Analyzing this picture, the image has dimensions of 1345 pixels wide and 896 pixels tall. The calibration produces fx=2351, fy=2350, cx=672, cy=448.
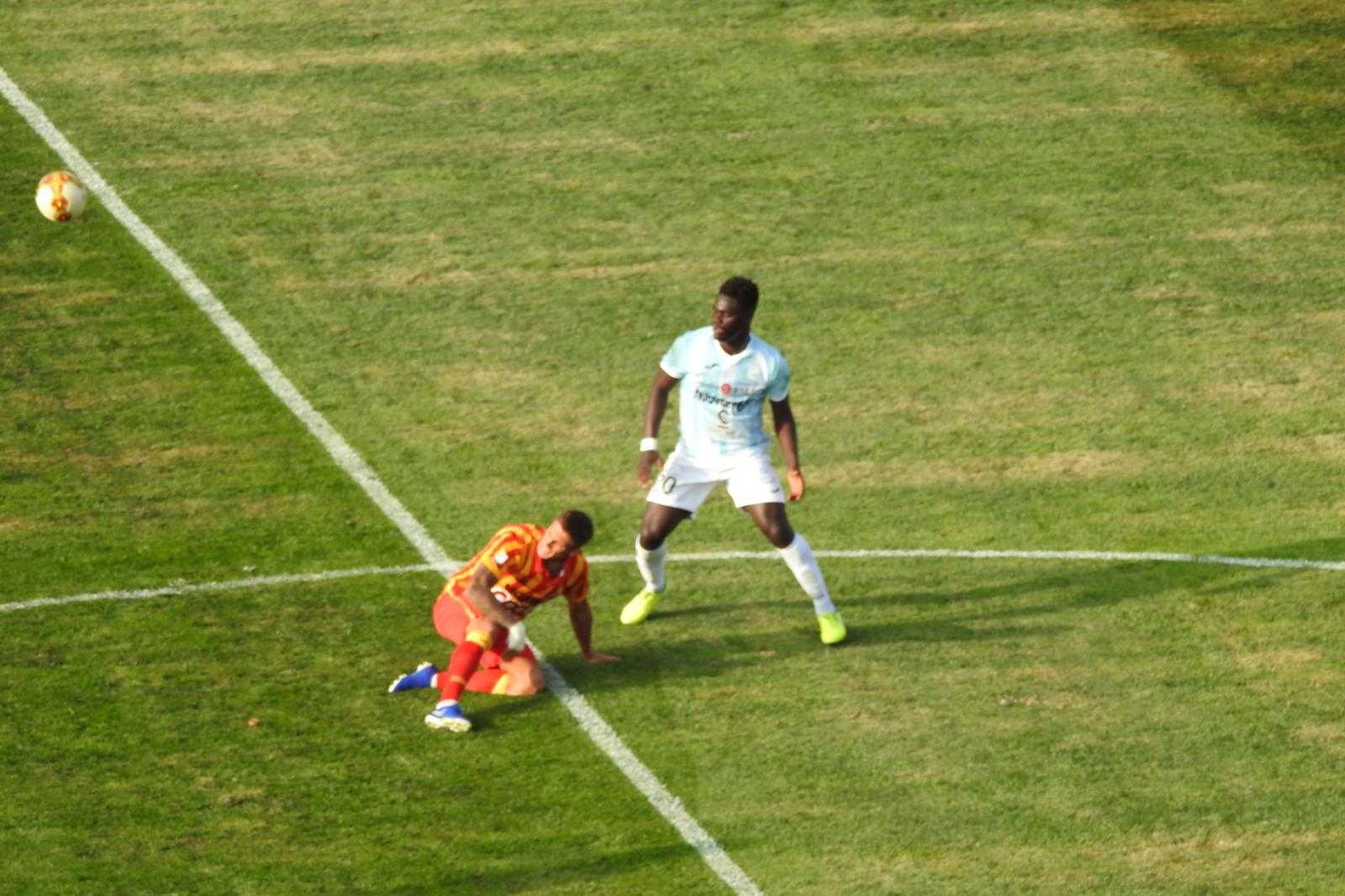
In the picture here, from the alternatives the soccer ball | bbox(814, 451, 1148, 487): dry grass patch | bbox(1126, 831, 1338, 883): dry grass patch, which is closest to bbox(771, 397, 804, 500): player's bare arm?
bbox(814, 451, 1148, 487): dry grass patch

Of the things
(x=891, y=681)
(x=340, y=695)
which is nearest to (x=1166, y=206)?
(x=891, y=681)

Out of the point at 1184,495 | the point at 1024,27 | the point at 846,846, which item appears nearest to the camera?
the point at 846,846

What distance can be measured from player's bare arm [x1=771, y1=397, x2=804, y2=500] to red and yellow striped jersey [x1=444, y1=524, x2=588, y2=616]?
139cm

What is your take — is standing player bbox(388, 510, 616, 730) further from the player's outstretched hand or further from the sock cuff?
the sock cuff

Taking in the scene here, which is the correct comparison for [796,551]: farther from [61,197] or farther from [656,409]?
[61,197]

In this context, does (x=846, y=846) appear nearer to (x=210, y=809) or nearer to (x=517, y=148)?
(x=210, y=809)

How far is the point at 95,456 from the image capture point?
1775cm

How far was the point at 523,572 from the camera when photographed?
554 inches

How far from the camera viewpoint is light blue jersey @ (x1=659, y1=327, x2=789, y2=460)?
1443 centimetres

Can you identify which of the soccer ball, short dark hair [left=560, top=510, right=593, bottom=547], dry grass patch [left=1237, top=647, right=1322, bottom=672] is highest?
the soccer ball

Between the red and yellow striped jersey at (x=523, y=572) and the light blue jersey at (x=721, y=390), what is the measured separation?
1204 mm

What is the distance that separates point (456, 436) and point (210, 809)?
5710mm

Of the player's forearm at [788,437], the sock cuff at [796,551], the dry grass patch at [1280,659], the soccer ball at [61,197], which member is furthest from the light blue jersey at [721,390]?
the soccer ball at [61,197]

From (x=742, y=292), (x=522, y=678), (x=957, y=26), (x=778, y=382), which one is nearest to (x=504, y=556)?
(x=522, y=678)
